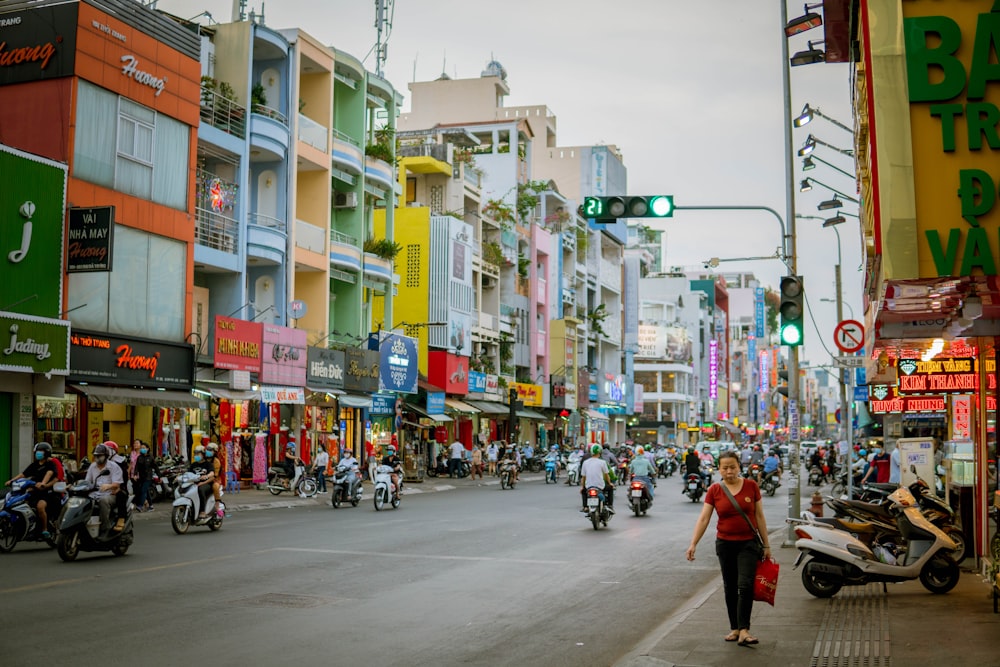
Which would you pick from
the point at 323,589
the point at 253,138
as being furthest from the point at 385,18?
the point at 323,589

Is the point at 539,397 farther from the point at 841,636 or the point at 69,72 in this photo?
the point at 841,636

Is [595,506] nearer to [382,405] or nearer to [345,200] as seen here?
[382,405]

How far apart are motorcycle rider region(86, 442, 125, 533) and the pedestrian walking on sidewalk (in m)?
9.80

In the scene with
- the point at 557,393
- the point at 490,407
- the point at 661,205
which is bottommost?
the point at 490,407

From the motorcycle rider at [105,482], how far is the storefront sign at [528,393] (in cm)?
4949

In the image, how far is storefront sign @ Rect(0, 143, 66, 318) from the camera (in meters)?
25.9

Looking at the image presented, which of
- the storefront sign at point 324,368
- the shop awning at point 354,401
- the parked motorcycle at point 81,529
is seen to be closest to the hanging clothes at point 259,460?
the storefront sign at point 324,368

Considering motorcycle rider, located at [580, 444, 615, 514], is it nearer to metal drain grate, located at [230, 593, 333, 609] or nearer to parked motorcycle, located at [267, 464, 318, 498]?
metal drain grate, located at [230, 593, 333, 609]

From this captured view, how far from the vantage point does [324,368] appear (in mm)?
42031

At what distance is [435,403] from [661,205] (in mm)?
34536

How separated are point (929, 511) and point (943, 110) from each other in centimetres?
577

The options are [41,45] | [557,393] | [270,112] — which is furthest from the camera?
[557,393]

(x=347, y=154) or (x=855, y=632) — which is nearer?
(x=855, y=632)

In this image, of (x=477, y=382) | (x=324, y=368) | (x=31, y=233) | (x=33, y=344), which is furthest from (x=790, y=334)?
(x=477, y=382)
